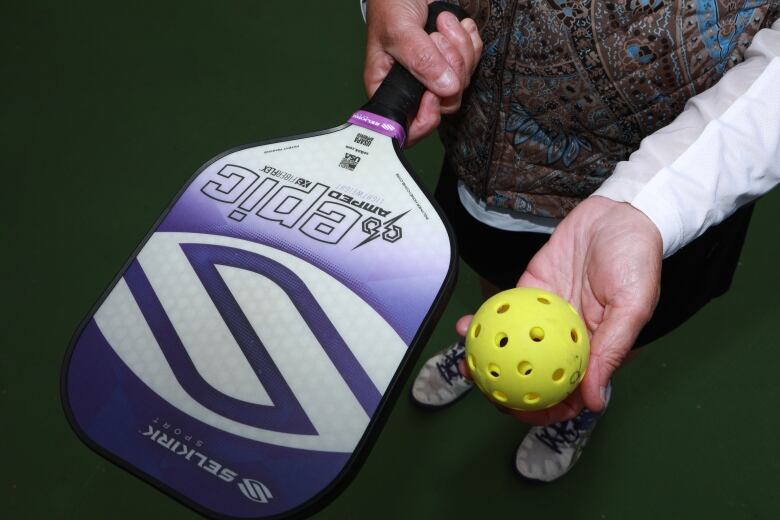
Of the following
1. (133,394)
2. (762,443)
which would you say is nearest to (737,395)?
(762,443)

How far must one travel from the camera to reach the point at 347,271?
0.87m

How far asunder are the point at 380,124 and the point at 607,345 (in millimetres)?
442

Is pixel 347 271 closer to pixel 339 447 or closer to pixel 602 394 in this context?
pixel 339 447

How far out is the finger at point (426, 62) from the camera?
3.16ft

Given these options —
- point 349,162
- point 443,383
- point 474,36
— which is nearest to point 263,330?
point 349,162

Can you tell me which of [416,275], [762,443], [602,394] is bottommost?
[762,443]

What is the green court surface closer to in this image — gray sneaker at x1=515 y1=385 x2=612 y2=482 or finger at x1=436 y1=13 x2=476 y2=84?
gray sneaker at x1=515 y1=385 x2=612 y2=482

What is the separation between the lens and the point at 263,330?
0.84 metres

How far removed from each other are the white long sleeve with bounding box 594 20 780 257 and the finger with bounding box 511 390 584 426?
0.72 feet

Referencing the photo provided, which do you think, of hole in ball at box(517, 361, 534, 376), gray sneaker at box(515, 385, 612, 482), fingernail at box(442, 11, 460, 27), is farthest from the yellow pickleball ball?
gray sneaker at box(515, 385, 612, 482)

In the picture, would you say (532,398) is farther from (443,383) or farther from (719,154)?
(443,383)

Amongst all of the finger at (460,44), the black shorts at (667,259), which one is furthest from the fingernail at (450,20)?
the black shorts at (667,259)

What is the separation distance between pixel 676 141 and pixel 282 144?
52 cm

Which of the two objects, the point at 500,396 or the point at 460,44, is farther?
the point at 460,44
